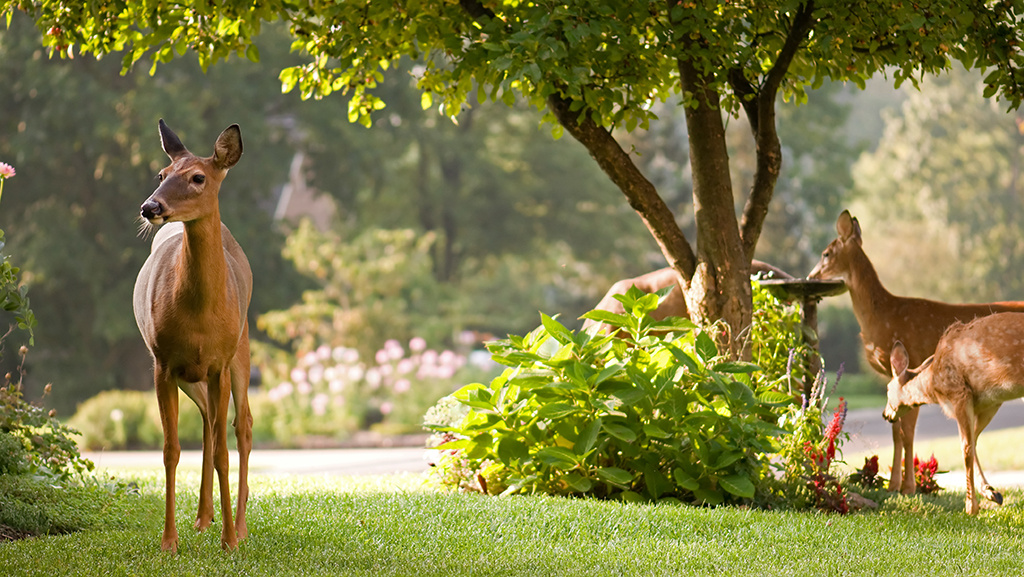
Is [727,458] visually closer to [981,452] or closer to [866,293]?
[866,293]

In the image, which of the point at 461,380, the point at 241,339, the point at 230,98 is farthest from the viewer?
the point at 230,98

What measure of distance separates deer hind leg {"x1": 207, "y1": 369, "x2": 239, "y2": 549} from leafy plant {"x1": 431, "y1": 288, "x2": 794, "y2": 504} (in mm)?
1829

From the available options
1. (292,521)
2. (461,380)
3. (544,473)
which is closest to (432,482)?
(544,473)

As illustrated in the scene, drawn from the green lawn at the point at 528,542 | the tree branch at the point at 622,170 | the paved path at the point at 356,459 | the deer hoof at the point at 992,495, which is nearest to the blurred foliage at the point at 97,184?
the paved path at the point at 356,459

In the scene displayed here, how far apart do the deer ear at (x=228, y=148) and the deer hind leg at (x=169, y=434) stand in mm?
985

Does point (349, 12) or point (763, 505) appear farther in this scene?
point (349, 12)

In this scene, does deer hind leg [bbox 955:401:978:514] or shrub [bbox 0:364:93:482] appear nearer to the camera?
shrub [bbox 0:364:93:482]

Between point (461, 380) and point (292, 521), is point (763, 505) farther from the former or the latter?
point (461, 380)

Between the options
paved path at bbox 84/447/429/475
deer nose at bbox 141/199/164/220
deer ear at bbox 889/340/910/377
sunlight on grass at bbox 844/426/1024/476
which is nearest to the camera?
deer nose at bbox 141/199/164/220

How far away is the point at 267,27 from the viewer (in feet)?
77.3

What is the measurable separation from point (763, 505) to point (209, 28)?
17.6 feet

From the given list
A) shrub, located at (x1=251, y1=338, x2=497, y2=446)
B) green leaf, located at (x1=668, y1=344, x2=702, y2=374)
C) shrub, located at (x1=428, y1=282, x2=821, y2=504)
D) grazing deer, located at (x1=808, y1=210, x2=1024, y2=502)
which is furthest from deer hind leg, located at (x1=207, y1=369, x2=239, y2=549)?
shrub, located at (x1=251, y1=338, x2=497, y2=446)

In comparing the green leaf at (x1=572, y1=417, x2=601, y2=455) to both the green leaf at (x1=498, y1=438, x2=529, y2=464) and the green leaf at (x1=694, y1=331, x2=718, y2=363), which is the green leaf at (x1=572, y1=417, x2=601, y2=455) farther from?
the green leaf at (x1=694, y1=331, x2=718, y2=363)

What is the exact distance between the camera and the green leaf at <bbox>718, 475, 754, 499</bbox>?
5926 mm
